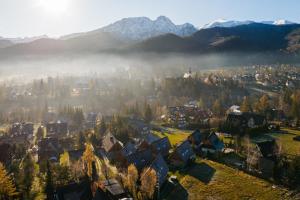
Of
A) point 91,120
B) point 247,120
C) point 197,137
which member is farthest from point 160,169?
point 91,120

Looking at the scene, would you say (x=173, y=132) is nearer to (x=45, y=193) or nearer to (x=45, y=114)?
(x=45, y=193)

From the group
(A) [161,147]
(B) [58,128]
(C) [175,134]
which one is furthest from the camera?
(B) [58,128]

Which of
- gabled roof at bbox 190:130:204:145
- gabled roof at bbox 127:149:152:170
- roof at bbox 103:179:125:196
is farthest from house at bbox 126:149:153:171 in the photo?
gabled roof at bbox 190:130:204:145

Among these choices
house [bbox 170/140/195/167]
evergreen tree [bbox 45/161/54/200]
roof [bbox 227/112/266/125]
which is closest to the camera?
evergreen tree [bbox 45/161/54/200]

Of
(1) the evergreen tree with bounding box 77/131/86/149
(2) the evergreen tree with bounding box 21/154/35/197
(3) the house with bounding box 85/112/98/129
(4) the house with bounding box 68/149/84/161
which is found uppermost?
(2) the evergreen tree with bounding box 21/154/35/197

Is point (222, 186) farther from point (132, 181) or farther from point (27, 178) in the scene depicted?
point (27, 178)

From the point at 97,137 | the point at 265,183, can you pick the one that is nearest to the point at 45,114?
the point at 97,137

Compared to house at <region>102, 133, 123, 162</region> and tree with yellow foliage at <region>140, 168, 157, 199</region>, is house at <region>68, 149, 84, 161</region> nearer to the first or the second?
house at <region>102, 133, 123, 162</region>

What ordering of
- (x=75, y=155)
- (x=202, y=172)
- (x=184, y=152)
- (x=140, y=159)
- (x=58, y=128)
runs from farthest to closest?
(x=58, y=128)
(x=75, y=155)
(x=184, y=152)
(x=140, y=159)
(x=202, y=172)
